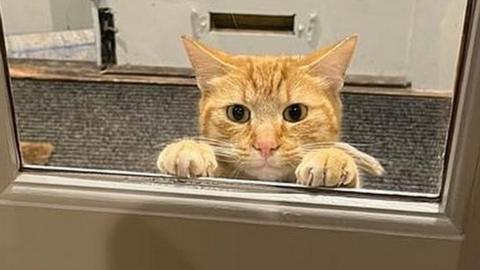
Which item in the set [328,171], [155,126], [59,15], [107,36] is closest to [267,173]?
[328,171]

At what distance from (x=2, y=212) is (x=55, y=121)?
1.10ft

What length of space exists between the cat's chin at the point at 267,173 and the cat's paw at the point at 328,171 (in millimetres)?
16

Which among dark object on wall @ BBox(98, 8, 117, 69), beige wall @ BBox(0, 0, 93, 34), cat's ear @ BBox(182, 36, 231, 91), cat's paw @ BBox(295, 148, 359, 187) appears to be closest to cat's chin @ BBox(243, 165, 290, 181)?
cat's paw @ BBox(295, 148, 359, 187)

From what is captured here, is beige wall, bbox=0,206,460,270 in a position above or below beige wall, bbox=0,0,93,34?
below

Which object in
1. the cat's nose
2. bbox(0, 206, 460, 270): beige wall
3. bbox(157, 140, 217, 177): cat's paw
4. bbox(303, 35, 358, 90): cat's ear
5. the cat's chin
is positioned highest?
bbox(303, 35, 358, 90): cat's ear

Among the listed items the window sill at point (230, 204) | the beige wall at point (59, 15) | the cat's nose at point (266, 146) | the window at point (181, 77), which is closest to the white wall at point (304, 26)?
the window at point (181, 77)

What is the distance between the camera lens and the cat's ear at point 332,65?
0.83m

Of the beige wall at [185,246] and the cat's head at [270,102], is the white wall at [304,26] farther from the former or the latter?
the beige wall at [185,246]

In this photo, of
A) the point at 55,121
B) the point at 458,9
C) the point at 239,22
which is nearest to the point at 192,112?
the point at 55,121

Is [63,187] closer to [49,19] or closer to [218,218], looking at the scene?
[218,218]

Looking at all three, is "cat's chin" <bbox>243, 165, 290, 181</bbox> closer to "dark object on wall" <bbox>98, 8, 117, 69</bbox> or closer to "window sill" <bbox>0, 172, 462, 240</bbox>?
"window sill" <bbox>0, 172, 462, 240</bbox>

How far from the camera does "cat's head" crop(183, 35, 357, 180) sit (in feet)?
2.74

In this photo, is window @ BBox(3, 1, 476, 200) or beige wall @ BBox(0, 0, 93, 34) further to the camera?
beige wall @ BBox(0, 0, 93, 34)

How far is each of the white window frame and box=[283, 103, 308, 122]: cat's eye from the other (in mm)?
245
